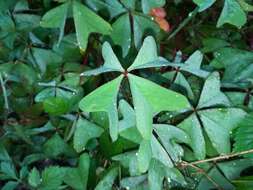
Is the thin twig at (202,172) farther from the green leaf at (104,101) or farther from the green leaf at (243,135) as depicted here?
the green leaf at (104,101)

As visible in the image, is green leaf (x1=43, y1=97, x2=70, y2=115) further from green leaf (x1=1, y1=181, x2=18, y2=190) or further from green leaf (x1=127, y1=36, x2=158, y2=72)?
green leaf (x1=127, y1=36, x2=158, y2=72)

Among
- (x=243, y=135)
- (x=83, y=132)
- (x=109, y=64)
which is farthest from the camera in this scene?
(x=83, y=132)

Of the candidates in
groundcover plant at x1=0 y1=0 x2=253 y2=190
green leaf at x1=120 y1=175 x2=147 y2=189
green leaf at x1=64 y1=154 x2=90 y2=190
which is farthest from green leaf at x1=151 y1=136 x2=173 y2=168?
green leaf at x1=64 y1=154 x2=90 y2=190

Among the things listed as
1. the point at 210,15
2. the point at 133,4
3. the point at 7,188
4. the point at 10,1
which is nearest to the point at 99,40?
the point at 133,4

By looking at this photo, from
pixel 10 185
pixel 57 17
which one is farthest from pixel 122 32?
pixel 10 185

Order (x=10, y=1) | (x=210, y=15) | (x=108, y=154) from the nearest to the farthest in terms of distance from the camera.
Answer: (x=108, y=154) < (x=10, y=1) < (x=210, y=15)

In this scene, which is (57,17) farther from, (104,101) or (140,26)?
(104,101)

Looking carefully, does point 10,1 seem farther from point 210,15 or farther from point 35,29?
point 210,15
